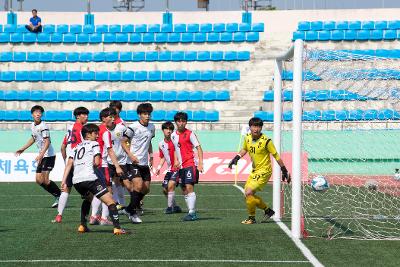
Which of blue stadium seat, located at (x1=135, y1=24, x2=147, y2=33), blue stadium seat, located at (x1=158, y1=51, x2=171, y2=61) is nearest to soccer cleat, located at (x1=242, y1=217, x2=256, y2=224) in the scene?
blue stadium seat, located at (x1=158, y1=51, x2=171, y2=61)

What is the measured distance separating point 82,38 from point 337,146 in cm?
1354

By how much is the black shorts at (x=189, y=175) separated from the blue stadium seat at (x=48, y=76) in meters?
21.4

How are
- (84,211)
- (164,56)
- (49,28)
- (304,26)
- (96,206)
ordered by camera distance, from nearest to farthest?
(84,211) → (96,206) → (164,56) → (304,26) → (49,28)

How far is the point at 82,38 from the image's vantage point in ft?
123

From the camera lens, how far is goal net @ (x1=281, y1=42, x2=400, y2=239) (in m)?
14.6

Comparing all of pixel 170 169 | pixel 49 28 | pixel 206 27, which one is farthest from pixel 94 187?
pixel 49 28

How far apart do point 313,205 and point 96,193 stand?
6.36 metres

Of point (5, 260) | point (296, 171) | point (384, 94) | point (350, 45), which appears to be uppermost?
point (350, 45)

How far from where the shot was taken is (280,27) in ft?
124

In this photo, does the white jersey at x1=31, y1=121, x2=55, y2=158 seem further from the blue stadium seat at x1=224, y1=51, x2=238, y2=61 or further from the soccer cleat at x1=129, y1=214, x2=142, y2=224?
the blue stadium seat at x1=224, y1=51, x2=238, y2=61

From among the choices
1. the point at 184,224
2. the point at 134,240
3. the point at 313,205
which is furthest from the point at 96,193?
the point at 313,205

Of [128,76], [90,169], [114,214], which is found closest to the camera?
[114,214]

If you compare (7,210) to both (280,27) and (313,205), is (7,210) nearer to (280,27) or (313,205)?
(313,205)

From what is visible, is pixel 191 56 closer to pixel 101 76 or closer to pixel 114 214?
pixel 101 76
